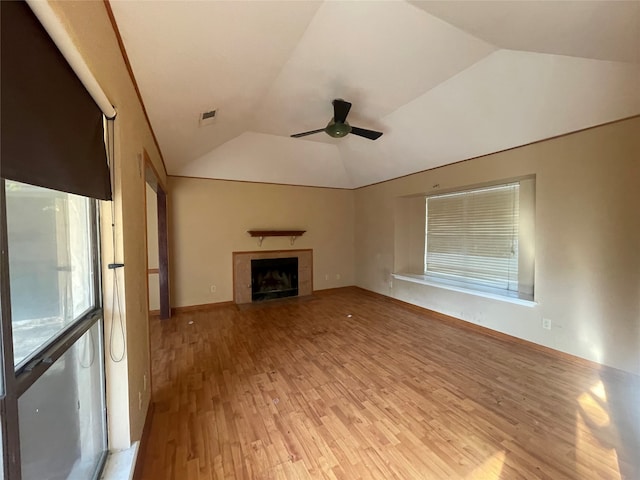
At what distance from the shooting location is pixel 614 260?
2592 mm

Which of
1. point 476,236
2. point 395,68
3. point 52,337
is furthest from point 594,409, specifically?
point 52,337

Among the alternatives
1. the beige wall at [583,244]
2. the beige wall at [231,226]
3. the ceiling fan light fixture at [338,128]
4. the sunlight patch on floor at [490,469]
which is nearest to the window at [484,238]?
the beige wall at [583,244]

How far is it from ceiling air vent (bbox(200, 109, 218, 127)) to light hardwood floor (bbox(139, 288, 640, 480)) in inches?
102

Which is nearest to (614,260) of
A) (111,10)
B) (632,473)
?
(632,473)

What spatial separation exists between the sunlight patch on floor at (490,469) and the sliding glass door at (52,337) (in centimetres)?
205

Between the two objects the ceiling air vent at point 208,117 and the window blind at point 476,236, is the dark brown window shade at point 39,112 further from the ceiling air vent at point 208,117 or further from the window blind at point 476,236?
the window blind at point 476,236

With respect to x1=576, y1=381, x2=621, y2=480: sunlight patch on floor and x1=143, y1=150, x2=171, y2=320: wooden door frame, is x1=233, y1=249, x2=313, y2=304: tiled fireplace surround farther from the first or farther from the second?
x1=576, y1=381, x2=621, y2=480: sunlight patch on floor

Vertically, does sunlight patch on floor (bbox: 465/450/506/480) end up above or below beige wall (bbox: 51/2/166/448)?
below

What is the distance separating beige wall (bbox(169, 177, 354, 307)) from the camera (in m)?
4.71

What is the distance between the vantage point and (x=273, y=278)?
219 inches

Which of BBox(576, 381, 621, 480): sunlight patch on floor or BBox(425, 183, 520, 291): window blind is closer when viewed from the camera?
BBox(576, 381, 621, 480): sunlight patch on floor

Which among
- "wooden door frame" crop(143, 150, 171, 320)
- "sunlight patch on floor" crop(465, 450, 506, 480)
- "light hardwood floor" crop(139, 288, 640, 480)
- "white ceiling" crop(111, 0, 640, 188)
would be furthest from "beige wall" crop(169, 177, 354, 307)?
"sunlight patch on floor" crop(465, 450, 506, 480)

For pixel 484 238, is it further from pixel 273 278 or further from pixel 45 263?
pixel 45 263

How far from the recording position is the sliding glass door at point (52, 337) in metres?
0.81
